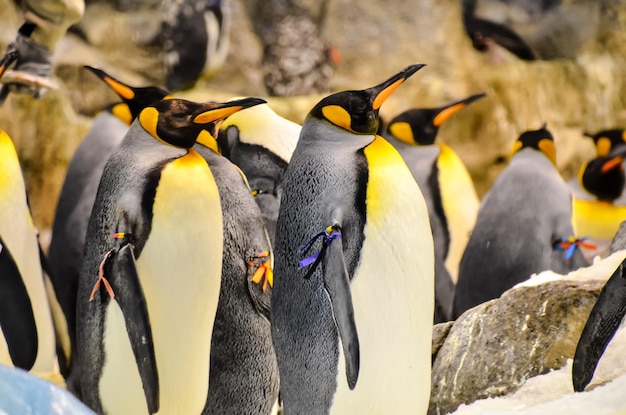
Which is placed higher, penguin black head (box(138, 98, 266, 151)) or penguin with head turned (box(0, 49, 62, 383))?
penguin black head (box(138, 98, 266, 151))

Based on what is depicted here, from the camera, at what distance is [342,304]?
8.20 feet

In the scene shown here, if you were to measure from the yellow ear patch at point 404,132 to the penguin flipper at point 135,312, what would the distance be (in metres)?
2.83

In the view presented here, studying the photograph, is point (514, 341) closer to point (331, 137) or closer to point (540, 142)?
point (331, 137)

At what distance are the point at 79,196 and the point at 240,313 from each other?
60.3 inches

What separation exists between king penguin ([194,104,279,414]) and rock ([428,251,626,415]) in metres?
0.57

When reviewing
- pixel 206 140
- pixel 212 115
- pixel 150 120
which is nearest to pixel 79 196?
pixel 206 140

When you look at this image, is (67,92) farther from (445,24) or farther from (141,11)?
(445,24)

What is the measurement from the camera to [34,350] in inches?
132

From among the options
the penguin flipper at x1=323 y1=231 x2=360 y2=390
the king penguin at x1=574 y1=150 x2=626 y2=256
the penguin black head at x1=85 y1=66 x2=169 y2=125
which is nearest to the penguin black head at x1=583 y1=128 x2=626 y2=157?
the king penguin at x1=574 y1=150 x2=626 y2=256

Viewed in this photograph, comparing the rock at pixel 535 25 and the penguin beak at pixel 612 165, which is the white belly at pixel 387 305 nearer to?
the penguin beak at pixel 612 165

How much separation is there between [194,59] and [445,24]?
7.29 feet

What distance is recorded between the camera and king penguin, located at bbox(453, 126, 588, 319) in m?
4.50

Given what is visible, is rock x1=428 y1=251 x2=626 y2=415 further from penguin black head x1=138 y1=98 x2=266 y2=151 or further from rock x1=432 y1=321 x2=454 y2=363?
penguin black head x1=138 y1=98 x2=266 y2=151

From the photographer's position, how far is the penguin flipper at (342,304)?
2.49 metres
